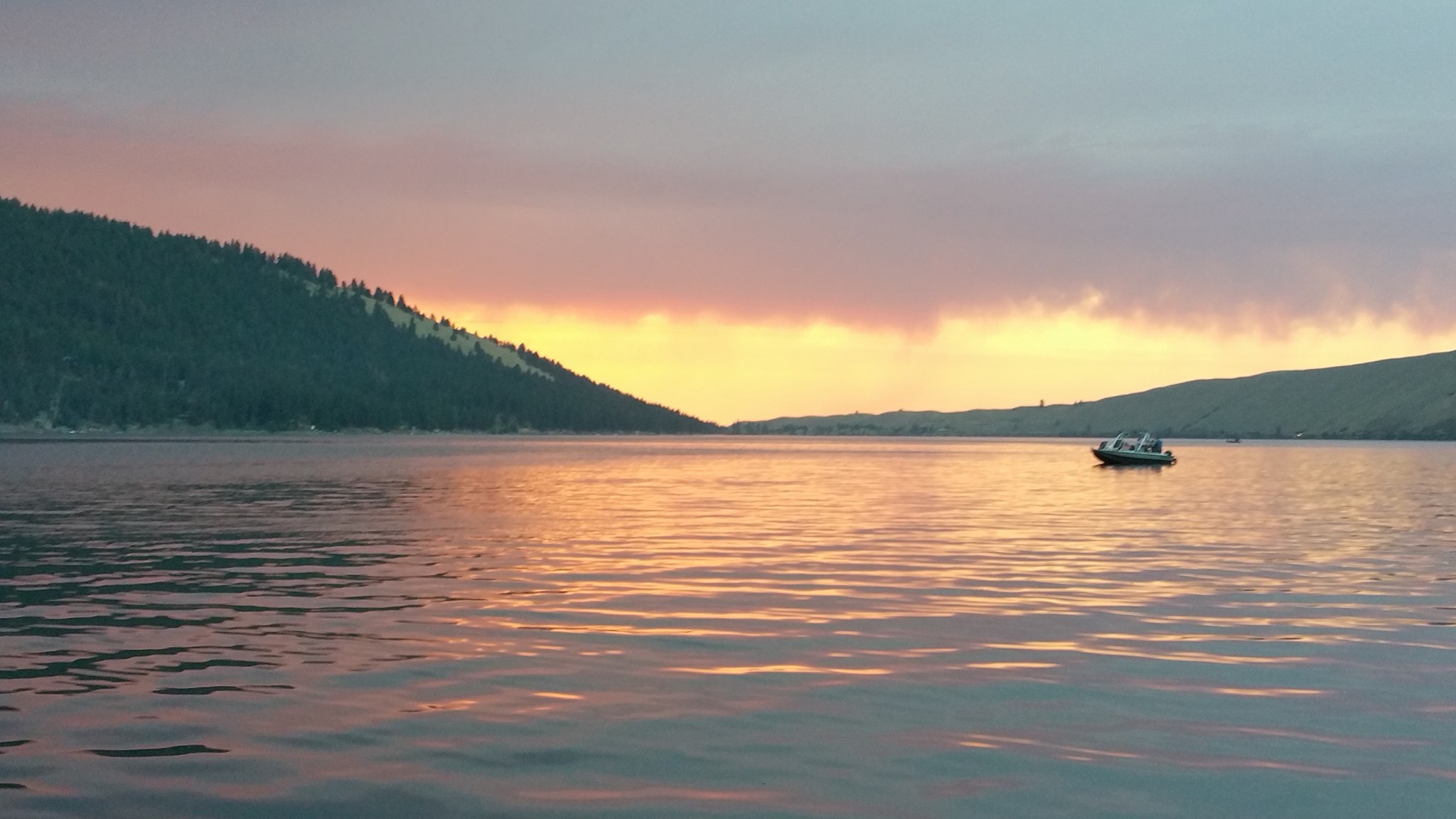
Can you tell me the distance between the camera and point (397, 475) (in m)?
96.1

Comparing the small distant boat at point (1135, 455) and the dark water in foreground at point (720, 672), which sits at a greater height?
the small distant boat at point (1135, 455)

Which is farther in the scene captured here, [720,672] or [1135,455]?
[1135,455]

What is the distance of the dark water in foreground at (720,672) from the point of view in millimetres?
13578

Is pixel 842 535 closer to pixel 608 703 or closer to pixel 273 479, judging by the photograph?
pixel 608 703

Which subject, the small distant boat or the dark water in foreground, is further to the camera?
the small distant boat

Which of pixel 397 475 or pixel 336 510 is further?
pixel 397 475

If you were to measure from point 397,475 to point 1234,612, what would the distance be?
255 ft

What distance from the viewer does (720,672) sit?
19.8 m

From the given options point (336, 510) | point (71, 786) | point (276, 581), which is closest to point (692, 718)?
point (71, 786)

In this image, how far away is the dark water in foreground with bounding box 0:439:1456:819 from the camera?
13.6 metres

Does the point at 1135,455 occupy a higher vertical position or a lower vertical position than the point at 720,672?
higher

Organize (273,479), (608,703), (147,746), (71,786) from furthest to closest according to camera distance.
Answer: (273,479) → (608,703) → (147,746) → (71,786)

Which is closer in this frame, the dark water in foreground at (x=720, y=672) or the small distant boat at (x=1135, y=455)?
the dark water in foreground at (x=720, y=672)

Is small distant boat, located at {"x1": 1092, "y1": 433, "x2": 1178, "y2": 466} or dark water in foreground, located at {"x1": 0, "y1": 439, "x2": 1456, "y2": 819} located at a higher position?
small distant boat, located at {"x1": 1092, "y1": 433, "x2": 1178, "y2": 466}
